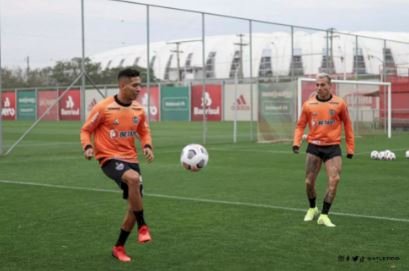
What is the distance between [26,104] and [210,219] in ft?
89.7

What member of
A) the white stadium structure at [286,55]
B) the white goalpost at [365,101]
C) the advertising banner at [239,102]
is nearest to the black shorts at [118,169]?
the white stadium structure at [286,55]

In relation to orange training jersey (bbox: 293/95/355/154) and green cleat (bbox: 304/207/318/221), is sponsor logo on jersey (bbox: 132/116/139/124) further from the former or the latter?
green cleat (bbox: 304/207/318/221)

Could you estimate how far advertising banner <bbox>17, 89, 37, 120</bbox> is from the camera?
32.8 meters

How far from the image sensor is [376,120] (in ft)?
106

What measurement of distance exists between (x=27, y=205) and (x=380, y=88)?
2605 centimetres

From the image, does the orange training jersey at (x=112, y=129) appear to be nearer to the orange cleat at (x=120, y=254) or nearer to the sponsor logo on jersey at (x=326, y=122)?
the orange cleat at (x=120, y=254)

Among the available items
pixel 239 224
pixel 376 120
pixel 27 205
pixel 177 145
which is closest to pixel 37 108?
pixel 177 145

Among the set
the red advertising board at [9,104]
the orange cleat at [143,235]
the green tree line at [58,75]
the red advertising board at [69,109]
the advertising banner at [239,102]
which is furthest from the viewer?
the advertising banner at [239,102]

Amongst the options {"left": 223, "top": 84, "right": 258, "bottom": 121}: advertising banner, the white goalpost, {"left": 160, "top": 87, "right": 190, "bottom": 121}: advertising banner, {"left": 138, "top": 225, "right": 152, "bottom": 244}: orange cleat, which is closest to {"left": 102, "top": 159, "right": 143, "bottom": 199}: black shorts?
{"left": 138, "top": 225, "right": 152, "bottom": 244}: orange cleat

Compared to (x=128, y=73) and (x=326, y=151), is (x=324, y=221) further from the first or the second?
(x=128, y=73)

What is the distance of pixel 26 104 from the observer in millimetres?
34875

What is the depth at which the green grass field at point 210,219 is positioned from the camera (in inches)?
270

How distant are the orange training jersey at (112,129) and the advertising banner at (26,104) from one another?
85.1 ft

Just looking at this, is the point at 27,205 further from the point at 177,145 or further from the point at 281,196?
the point at 177,145
